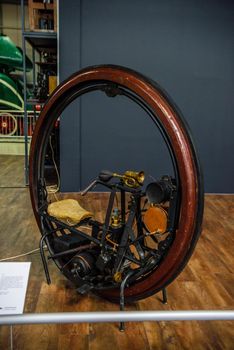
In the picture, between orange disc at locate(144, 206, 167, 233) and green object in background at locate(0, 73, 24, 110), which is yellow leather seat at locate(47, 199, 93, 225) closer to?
orange disc at locate(144, 206, 167, 233)

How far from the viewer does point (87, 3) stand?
4211mm

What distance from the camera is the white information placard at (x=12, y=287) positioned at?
1295 mm

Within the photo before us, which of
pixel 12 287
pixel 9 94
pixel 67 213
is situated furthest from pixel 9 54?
pixel 12 287

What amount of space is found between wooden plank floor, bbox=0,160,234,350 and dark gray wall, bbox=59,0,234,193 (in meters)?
1.52

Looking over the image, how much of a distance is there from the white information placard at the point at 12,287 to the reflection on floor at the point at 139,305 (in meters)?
0.57

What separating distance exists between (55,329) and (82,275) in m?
0.35

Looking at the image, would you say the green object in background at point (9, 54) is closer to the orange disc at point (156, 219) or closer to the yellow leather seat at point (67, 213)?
the yellow leather seat at point (67, 213)

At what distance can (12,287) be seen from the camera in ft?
4.59

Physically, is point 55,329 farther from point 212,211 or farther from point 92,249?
point 212,211

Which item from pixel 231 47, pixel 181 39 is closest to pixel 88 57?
pixel 181 39

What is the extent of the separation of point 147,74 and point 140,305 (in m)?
3.19

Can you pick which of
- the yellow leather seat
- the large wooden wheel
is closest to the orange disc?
the large wooden wheel

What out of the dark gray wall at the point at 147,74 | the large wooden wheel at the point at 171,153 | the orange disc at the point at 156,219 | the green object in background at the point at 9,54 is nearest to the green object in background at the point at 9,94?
the green object in background at the point at 9,54

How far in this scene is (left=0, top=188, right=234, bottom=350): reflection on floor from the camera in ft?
6.10
